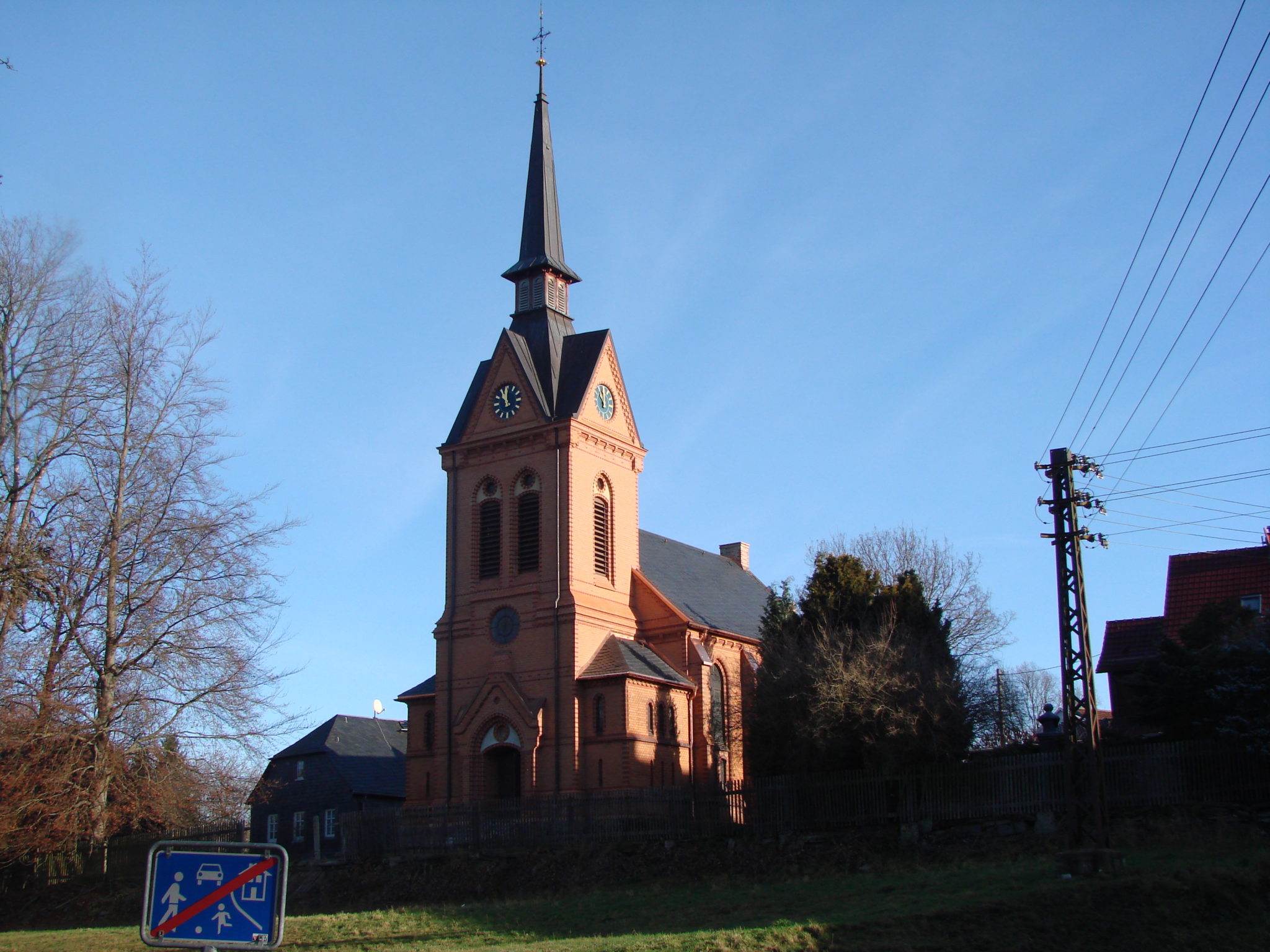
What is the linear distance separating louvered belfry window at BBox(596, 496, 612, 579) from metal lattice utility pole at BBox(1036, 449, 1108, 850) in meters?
20.8

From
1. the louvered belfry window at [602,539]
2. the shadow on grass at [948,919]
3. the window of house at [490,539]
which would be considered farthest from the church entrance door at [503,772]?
the shadow on grass at [948,919]

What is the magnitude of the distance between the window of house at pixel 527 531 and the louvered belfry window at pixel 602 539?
2402 millimetres

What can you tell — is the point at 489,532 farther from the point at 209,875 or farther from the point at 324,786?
the point at 209,875

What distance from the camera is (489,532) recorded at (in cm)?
4244

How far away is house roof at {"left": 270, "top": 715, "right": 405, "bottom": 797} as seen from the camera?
52781mm

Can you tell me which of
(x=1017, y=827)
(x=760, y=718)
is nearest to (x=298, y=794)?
(x=760, y=718)

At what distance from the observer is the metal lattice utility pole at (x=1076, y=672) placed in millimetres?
22453

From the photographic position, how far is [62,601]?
89.5 ft

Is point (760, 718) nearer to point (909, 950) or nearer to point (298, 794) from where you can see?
point (909, 950)

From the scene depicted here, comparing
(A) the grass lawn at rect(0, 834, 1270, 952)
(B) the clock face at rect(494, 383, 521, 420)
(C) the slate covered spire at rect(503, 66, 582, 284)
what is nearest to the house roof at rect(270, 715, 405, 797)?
(B) the clock face at rect(494, 383, 521, 420)

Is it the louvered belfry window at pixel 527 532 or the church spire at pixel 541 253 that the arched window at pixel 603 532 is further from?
the church spire at pixel 541 253

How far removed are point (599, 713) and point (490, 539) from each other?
7766 mm

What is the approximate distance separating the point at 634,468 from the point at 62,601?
22086 mm

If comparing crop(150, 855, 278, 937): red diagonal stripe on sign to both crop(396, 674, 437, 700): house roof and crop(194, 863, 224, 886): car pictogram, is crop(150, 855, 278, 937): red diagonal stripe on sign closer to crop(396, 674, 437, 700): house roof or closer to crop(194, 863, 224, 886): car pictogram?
crop(194, 863, 224, 886): car pictogram
